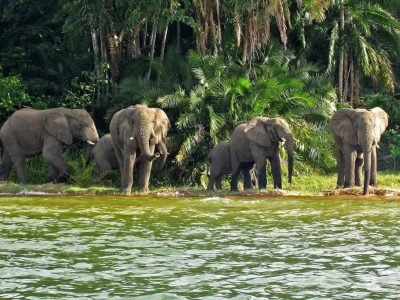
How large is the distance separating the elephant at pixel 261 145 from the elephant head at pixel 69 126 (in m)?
3.69

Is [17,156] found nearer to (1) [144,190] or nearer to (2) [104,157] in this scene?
(2) [104,157]

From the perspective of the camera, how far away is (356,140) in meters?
22.7

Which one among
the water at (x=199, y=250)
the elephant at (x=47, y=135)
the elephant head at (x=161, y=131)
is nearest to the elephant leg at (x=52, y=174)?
the elephant at (x=47, y=135)

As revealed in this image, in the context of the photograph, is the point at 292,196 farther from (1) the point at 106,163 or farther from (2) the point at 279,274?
(2) the point at 279,274

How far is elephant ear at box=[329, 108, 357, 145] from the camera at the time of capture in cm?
2277

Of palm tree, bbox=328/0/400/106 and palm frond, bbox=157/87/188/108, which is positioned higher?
palm tree, bbox=328/0/400/106

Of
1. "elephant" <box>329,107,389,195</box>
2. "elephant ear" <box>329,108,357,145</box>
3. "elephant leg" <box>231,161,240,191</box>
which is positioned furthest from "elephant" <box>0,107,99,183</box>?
"elephant" <box>329,107,389,195</box>

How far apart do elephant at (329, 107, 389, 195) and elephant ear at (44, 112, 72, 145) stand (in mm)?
6313

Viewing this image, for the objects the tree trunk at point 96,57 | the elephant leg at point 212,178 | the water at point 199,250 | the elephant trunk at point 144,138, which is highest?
the tree trunk at point 96,57

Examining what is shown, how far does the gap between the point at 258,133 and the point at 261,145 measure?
11.2 inches

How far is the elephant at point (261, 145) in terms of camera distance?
22344 mm

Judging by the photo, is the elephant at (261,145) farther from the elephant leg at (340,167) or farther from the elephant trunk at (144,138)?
the elephant trunk at (144,138)

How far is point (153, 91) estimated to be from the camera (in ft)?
82.2

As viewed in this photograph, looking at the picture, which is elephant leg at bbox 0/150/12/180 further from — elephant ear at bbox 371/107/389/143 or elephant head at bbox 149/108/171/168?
elephant ear at bbox 371/107/389/143
